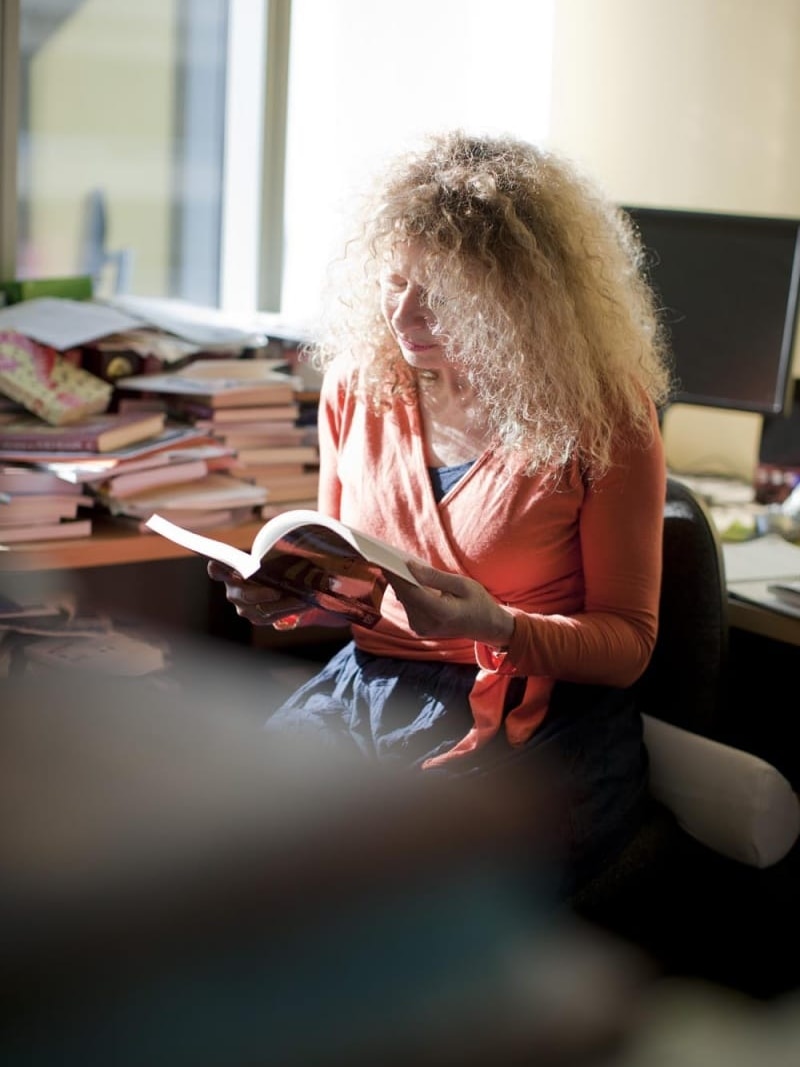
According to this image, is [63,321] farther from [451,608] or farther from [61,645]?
[451,608]

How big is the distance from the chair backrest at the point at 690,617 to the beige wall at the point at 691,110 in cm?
123

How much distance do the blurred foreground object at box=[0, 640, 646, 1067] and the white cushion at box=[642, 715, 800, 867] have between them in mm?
188

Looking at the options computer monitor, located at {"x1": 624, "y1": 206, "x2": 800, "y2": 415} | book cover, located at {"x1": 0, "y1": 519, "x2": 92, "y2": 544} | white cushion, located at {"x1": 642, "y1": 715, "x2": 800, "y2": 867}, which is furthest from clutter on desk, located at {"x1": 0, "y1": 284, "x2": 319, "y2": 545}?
white cushion, located at {"x1": 642, "y1": 715, "x2": 800, "y2": 867}

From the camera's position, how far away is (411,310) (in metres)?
1.45

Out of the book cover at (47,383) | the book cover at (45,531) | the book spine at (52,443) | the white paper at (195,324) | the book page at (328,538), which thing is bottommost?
the book cover at (45,531)

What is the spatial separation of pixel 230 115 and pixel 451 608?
79.3 inches

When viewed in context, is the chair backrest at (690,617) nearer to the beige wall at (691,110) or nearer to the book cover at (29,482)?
the book cover at (29,482)


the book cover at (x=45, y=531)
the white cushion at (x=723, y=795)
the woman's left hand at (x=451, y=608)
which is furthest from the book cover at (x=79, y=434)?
the white cushion at (x=723, y=795)

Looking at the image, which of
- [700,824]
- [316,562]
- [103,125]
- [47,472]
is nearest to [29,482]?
[47,472]

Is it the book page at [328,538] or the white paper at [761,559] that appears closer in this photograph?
the book page at [328,538]

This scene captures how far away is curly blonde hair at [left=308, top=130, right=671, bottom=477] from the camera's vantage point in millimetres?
1407

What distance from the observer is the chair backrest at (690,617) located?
4.96 ft

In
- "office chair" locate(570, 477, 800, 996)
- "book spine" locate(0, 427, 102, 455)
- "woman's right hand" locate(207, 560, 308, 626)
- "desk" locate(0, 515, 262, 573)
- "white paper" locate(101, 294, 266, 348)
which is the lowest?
"office chair" locate(570, 477, 800, 996)

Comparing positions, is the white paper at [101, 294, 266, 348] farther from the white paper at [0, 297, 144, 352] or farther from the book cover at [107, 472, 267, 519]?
the book cover at [107, 472, 267, 519]
